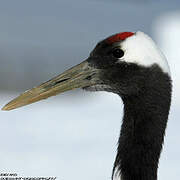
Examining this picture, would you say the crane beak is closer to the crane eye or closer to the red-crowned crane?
the red-crowned crane

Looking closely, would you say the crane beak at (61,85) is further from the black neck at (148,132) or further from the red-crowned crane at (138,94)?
the black neck at (148,132)

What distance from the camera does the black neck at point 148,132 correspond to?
3.24m

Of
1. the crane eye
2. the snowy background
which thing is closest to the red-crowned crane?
the crane eye

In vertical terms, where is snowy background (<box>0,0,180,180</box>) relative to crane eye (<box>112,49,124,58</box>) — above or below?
above

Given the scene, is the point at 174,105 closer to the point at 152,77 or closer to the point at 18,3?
the point at 18,3

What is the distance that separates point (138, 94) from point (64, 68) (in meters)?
9.55

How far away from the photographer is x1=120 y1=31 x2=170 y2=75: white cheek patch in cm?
326

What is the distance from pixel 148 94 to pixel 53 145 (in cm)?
522

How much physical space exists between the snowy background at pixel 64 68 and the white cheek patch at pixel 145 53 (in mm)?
4188

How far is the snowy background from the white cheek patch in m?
4.19

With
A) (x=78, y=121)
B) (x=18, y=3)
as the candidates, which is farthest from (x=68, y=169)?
(x=18, y=3)

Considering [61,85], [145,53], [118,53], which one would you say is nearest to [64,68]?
[61,85]

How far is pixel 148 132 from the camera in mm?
3258

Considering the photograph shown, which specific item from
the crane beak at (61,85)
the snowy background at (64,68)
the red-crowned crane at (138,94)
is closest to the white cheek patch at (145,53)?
the red-crowned crane at (138,94)
